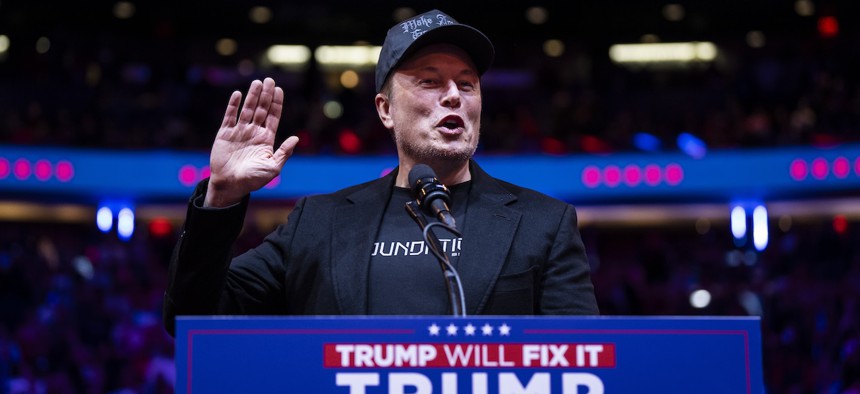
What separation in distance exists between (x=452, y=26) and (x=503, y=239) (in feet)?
1.53

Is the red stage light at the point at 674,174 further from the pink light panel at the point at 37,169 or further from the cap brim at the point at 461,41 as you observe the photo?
the cap brim at the point at 461,41

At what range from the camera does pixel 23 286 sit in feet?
28.1

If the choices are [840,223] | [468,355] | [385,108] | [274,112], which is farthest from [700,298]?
[468,355]

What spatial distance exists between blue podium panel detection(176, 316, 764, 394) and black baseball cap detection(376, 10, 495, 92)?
93 centimetres

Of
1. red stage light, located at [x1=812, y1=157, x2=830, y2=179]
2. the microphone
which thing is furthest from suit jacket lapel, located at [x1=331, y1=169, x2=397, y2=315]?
red stage light, located at [x1=812, y1=157, x2=830, y2=179]

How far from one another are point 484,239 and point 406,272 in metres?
0.17

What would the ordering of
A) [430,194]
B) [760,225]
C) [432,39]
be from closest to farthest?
1. [430,194]
2. [432,39]
3. [760,225]

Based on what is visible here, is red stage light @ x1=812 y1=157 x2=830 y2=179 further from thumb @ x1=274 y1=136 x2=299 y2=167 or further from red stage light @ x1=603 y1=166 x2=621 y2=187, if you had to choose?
thumb @ x1=274 y1=136 x2=299 y2=167

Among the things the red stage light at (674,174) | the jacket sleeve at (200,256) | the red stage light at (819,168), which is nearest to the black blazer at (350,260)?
the jacket sleeve at (200,256)

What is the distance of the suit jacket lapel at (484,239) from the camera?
1951 millimetres

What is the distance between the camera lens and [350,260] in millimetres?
2035

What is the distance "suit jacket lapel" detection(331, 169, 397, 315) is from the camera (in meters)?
1.96

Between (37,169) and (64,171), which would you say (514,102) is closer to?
(64,171)

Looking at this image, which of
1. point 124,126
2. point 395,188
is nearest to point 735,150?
point 124,126
